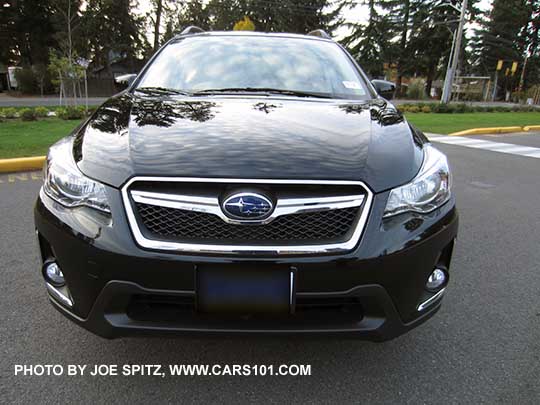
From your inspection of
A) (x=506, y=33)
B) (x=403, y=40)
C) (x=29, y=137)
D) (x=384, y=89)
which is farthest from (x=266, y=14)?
(x=384, y=89)

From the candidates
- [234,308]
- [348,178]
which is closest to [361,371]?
[234,308]

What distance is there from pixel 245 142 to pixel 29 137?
24.1 feet

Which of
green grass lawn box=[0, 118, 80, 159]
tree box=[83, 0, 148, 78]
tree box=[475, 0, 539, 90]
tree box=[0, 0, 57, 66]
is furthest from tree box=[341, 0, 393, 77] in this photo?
green grass lawn box=[0, 118, 80, 159]

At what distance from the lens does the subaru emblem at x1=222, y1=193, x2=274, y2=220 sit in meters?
1.48

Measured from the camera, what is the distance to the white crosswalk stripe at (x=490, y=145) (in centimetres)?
871

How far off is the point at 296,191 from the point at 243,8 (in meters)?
46.4

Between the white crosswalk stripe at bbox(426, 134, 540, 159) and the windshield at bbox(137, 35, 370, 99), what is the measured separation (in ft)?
23.2

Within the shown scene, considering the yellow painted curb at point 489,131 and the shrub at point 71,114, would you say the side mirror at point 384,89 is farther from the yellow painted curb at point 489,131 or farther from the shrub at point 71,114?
the shrub at point 71,114

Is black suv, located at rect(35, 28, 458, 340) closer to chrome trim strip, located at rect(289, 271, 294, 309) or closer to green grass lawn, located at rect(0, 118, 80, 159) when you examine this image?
chrome trim strip, located at rect(289, 271, 294, 309)

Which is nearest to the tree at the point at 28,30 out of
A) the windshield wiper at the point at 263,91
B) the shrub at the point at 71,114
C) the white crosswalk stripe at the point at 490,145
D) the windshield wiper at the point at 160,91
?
the shrub at the point at 71,114

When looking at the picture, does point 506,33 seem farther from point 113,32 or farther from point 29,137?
point 29,137

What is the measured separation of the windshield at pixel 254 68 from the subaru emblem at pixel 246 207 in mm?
1224

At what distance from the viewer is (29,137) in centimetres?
759

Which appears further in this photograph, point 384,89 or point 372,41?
point 372,41
